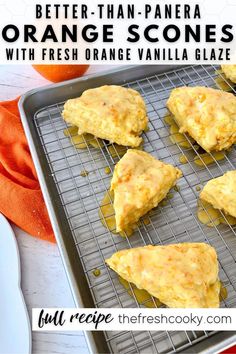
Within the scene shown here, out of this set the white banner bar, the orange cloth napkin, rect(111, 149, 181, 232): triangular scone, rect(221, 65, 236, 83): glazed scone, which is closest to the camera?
the white banner bar

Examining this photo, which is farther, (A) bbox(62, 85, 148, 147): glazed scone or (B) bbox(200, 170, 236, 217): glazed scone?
(A) bbox(62, 85, 148, 147): glazed scone

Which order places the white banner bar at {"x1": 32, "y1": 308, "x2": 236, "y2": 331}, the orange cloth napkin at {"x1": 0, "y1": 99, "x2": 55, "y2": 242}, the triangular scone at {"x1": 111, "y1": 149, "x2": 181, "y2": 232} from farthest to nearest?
the orange cloth napkin at {"x1": 0, "y1": 99, "x2": 55, "y2": 242}, the triangular scone at {"x1": 111, "y1": 149, "x2": 181, "y2": 232}, the white banner bar at {"x1": 32, "y1": 308, "x2": 236, "y2": 331}

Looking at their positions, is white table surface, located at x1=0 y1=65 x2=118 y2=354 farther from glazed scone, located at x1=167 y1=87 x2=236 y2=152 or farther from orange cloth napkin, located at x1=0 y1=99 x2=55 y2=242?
glazed scone, located at x1=167 y1=87 x2=236 y2=152

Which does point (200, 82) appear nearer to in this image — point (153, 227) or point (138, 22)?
point (138, 22)

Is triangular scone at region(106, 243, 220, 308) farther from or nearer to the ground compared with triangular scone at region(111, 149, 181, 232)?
nearer to the ground

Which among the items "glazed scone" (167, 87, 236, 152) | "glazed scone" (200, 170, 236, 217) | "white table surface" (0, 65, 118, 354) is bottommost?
"white table surface" (0, 65, 118, 354)

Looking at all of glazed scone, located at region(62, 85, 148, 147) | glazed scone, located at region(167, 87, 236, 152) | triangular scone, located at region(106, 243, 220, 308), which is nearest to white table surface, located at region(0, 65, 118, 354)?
triangular scone, located at region(106, 243, 220, 308)

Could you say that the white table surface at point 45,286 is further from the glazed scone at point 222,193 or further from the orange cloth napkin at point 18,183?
the glazed scone at point 222,193
